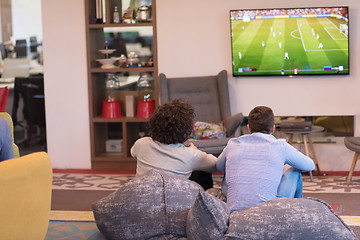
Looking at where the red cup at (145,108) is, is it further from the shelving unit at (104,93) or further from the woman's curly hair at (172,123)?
the woman's curly hair at (172,123)

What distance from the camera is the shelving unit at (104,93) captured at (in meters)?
6.25

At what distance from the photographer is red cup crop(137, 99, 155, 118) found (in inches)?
246

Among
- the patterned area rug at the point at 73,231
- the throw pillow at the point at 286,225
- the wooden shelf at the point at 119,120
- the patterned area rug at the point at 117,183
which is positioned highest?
the wooden shelf at the point at 119,120

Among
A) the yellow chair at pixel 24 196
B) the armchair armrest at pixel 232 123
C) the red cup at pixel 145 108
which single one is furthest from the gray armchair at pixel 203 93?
the yellow chair at pixel 24 196

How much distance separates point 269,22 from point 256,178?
3.15m

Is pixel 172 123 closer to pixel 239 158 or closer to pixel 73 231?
pixel 239 158

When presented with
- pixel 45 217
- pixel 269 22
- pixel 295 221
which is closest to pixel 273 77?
pixel 269 22

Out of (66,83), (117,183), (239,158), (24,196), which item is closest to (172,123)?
(239,158)

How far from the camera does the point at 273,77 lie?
6.04 m

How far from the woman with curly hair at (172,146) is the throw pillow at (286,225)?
0.55 meters

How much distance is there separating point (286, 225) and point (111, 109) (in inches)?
147

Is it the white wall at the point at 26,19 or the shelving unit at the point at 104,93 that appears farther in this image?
the white wall at the point at 26,19

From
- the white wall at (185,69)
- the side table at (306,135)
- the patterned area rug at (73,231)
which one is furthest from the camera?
the white wall at (185,69)

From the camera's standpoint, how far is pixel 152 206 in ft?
10.7
